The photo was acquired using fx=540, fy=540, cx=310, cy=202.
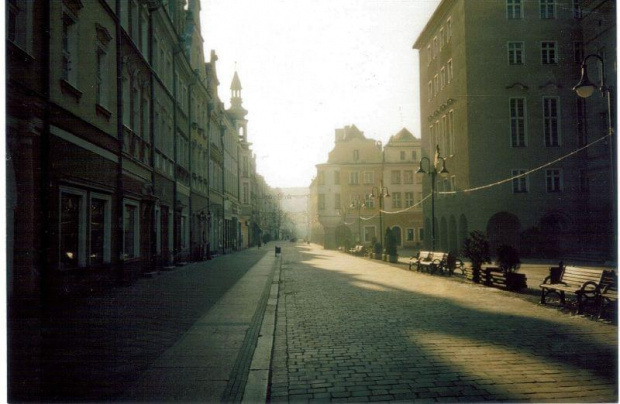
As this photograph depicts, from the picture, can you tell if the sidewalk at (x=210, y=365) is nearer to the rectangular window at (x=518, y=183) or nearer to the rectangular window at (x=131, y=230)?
the rectangular window at (x=131, y=230)

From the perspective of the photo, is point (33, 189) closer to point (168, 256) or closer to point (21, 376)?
point (21, 376)

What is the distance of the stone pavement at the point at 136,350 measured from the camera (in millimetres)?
5383

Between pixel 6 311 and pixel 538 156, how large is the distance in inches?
1314

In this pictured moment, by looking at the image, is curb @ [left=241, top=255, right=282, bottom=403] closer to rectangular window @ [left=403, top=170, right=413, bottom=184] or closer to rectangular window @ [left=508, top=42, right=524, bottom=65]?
rectangular window @ [left=508, top=42, right=524, bottom=65]

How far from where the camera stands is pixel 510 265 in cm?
1548

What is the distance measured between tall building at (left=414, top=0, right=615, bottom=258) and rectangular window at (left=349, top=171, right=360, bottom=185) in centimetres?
3327

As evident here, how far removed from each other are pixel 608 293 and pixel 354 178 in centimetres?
6118

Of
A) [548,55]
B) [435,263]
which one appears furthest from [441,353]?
[548,55]

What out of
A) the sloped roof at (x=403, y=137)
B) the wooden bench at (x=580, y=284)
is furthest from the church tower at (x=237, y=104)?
the wooden bench at (x=580, y=284)

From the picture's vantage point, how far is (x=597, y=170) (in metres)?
29.8

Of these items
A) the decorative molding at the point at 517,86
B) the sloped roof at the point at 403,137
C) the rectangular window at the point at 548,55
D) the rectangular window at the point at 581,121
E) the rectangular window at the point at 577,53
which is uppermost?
the sloped roof at the point at 403,137

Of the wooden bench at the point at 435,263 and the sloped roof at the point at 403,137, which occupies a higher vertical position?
the sloped roof at the point at 403,137

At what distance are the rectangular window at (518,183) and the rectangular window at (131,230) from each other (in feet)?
81.3

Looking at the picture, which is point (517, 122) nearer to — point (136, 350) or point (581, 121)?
point (581, 121)
